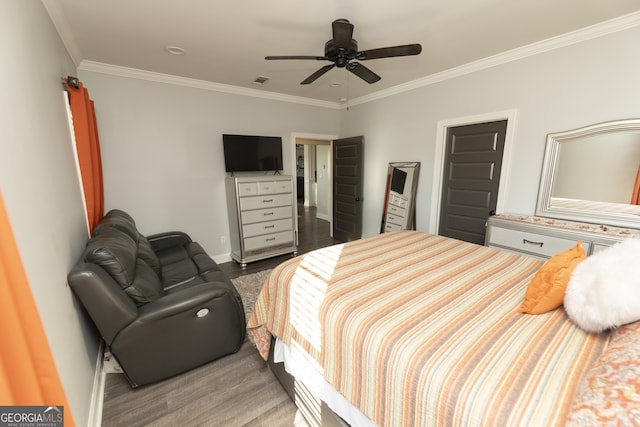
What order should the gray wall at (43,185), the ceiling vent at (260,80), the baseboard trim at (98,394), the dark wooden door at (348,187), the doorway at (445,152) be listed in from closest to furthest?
the gray wall at (43,185) < the baseboard trim at (98,394) < the doorway at (445,152) < the ceiling vent at (260,80) < the dark wooden door at (348,187)

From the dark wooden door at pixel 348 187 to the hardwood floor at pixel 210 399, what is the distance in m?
2.99

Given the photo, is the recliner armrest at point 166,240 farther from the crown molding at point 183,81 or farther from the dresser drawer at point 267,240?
the crown molding at point 183,81

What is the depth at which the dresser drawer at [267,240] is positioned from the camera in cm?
364

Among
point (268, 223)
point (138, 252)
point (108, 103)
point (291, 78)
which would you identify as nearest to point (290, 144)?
point (291, 78)

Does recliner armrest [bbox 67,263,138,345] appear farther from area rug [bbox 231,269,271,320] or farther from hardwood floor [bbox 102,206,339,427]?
area rug [bbox 231,269,271,320]

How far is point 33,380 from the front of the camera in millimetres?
659

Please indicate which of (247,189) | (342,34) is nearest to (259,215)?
(247,189)

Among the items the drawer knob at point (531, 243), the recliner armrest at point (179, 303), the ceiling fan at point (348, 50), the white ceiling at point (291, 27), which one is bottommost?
the recliner armrest at point (179, 303)

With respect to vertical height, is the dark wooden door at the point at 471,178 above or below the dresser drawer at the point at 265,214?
above

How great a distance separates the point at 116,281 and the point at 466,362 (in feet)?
6.08

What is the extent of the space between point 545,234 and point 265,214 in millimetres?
3170

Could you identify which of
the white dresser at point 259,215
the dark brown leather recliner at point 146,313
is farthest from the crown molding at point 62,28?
the white dresser at point 259,215

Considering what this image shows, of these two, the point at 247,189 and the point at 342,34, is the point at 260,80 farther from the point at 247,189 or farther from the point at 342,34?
the point at 342,34

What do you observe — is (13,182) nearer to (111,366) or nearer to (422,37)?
(111,366)
